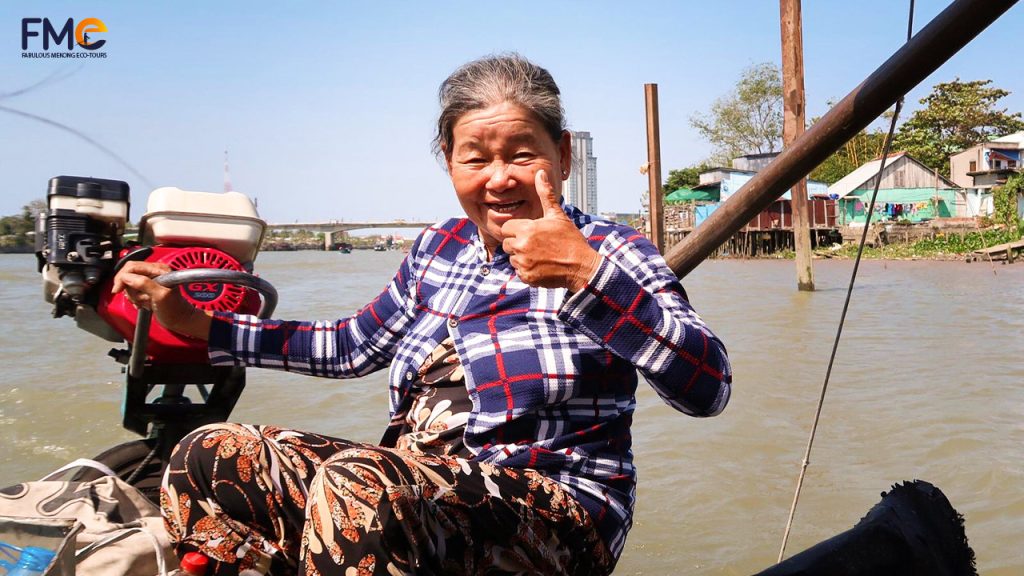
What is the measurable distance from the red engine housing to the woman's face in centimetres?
75

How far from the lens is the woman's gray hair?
1471 mm

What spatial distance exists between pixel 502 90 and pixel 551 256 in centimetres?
38

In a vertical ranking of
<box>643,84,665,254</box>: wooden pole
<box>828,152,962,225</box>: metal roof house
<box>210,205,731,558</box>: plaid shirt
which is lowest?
<box>210,205,731,558</box>: plaid shirt

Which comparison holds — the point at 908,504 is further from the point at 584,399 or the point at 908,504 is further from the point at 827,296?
the point at 827,296

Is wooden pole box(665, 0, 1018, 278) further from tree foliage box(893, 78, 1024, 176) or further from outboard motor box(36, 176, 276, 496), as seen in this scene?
tree foliage box(893, 78, 1024, 176)

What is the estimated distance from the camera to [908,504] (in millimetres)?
1691

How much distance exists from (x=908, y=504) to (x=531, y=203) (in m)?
0.96

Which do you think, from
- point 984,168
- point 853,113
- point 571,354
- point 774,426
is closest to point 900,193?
point 984,168

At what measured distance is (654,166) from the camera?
27.3 ft

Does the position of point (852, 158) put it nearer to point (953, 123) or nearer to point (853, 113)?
point (953, 123)

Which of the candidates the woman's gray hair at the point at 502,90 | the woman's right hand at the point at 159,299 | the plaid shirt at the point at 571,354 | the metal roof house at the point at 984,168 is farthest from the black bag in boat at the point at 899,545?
the metal roof house at the point at 984,168

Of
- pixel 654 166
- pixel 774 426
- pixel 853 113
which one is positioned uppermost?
pixel 654 166

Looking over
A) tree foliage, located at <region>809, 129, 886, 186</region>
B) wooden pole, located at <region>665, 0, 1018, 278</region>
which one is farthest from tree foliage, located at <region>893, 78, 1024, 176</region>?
wooden pole, located at <region>665, 0, 1018, 278</region>

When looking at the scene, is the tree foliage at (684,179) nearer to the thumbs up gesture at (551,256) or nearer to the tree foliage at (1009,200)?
the tree foliage at (1009,200)
